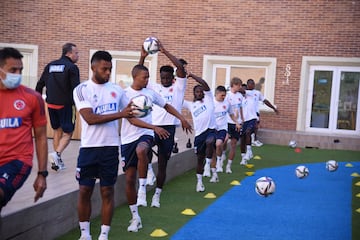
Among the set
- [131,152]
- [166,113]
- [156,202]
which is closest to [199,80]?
[166,113]

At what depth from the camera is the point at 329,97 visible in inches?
787

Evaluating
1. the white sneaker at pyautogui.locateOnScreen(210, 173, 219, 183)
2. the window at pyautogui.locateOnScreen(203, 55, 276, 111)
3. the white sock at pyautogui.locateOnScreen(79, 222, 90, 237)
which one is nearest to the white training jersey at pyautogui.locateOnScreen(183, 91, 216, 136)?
the white sneaker at pyautogui.locateOnScreen(210, 173, 219, 183)

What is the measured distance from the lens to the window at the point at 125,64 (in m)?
20.8

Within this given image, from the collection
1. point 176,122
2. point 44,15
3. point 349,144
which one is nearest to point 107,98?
point 176,122

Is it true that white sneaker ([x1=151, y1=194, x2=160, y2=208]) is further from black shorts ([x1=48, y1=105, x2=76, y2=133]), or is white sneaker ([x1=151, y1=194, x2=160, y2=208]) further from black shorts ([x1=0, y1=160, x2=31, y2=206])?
black shorts ([x1=0, y1=160, x2=31, y2=206])

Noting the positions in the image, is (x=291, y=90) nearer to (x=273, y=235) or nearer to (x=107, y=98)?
(x=273, y=235)

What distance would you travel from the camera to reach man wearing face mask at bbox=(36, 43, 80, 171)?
823 cm

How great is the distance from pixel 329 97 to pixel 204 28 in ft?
18.6

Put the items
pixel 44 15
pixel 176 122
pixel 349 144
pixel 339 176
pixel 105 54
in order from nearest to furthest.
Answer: pixel 105 54
pixel 176 122
pixel 339 176
pixel 349 144
pixel 44 15

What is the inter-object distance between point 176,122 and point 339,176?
5.52m

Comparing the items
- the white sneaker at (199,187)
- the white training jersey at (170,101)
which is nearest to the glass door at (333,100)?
the white sneaker at (199,187)

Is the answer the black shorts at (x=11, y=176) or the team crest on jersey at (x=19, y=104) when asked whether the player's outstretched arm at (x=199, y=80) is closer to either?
the team crest on jersey at (x=19, y=104)

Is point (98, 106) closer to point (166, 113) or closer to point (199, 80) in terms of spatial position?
point (166, 113)

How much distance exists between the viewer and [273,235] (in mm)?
6598
